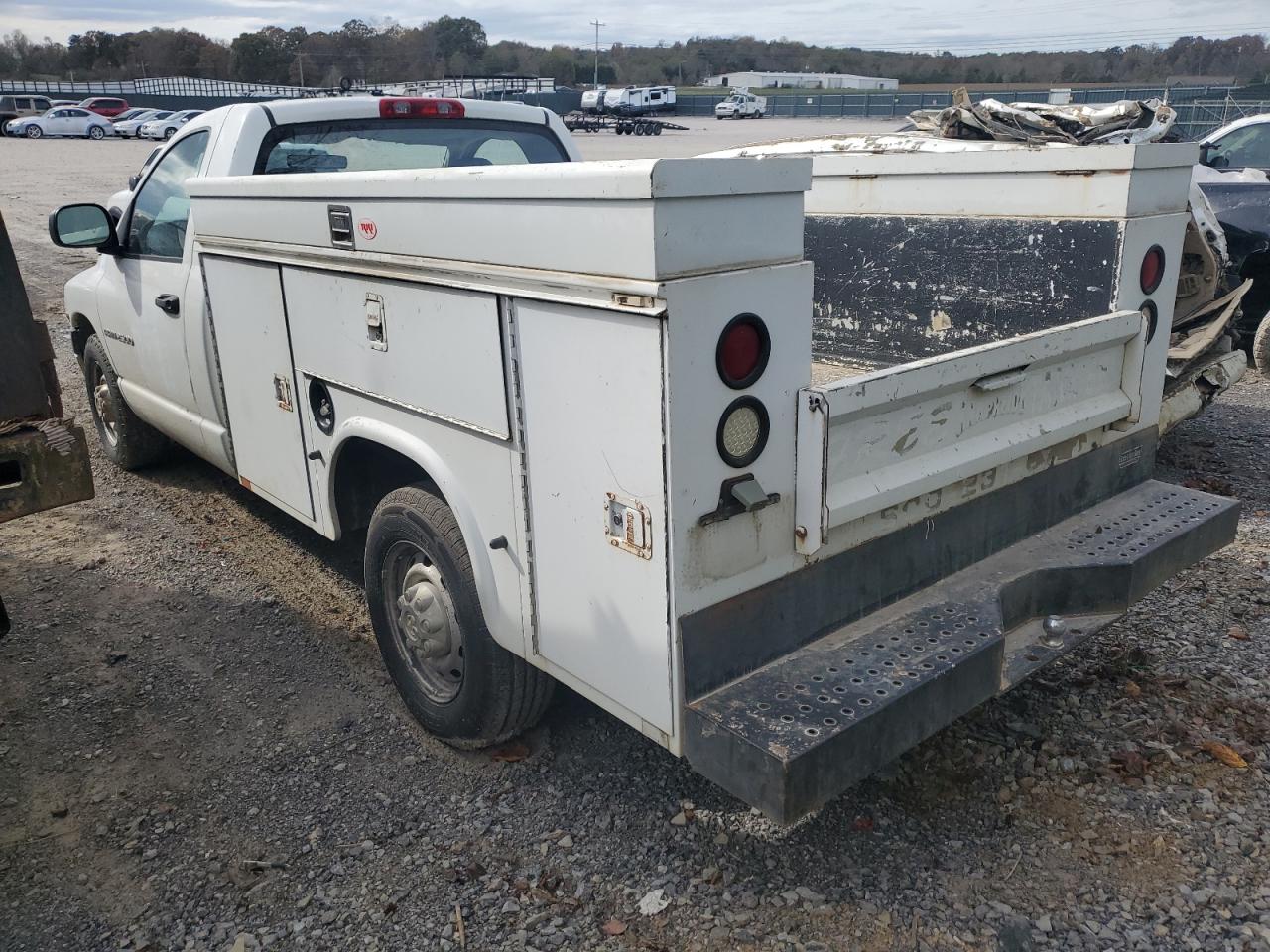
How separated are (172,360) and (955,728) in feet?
12.3

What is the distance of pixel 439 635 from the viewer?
10.6 feet

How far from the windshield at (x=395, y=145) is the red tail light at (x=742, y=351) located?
267 cm

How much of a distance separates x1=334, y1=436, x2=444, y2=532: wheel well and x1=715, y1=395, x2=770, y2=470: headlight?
5.00 ft

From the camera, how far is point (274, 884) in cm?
282

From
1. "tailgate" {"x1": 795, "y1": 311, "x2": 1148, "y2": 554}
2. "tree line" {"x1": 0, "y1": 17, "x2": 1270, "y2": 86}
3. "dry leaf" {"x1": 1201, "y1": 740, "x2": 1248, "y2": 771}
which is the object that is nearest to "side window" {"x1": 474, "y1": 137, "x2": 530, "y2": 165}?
"tailgate" {"x1": 795, "y1": 311, "x2": 1148, "y2": 554}

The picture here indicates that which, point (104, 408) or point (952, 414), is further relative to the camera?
point (104, 408)

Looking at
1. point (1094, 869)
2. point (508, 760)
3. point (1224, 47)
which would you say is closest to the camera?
point (1094, 869)

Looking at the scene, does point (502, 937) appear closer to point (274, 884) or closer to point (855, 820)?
point (274, 884)

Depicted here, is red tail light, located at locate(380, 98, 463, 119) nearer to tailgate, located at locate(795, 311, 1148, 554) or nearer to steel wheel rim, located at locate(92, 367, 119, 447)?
tailgate, located at locate(795, 311, 1148, 554)

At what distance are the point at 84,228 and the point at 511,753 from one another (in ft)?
11.4

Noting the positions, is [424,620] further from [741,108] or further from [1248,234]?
[741,108]

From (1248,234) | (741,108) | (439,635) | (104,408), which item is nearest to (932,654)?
(439,635)

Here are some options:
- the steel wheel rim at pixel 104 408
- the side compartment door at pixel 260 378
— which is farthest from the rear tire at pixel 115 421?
the side compartment door at pixel 260 378

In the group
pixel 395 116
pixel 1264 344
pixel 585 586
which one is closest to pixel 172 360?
pixel 395 116
